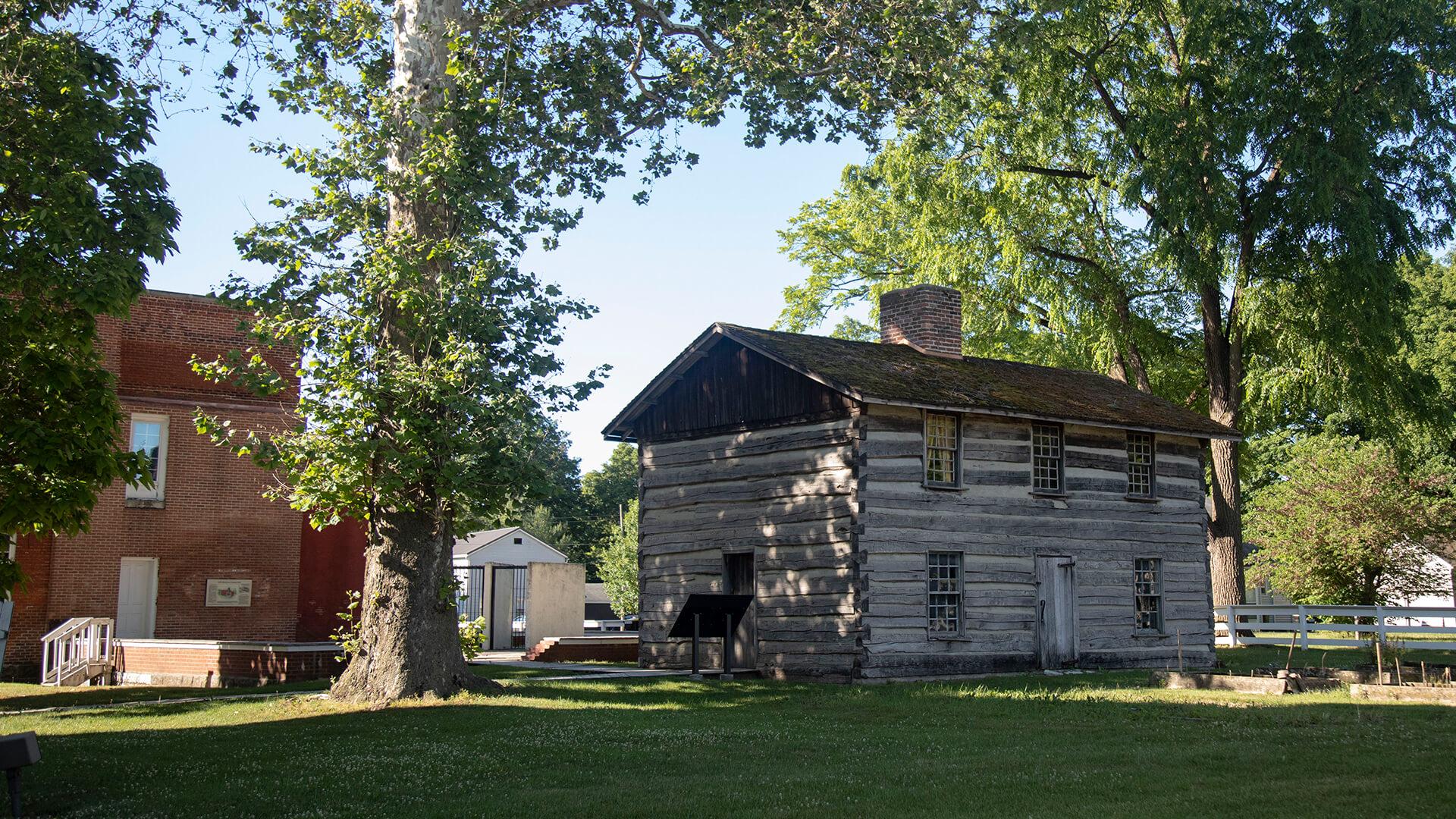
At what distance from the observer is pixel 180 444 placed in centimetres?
2731

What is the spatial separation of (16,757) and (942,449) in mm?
16742

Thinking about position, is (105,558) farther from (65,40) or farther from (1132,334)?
(1132,334)

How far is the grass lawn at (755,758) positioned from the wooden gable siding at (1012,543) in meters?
3.72

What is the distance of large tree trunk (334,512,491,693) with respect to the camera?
57.6 feet

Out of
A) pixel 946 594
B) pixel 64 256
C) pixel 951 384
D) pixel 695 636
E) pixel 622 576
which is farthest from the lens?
pixel 622 576

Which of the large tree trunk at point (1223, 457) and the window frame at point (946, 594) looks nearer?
the window frame at point (946, 594)

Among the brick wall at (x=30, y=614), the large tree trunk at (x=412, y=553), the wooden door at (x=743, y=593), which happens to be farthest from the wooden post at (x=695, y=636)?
the brick wall at (x=30, y=614)

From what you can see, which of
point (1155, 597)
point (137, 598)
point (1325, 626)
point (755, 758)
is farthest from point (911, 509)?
point (137, 598)

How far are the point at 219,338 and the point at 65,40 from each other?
634 inches

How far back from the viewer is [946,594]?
75.3 feet

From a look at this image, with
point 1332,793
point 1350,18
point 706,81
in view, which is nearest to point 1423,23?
point 1350,18

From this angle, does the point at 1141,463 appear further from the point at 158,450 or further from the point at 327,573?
the point at 158,450

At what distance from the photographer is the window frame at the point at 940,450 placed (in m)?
22.8

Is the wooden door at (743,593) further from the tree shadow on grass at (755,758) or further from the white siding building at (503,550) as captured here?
the white siding building at (503,550)
